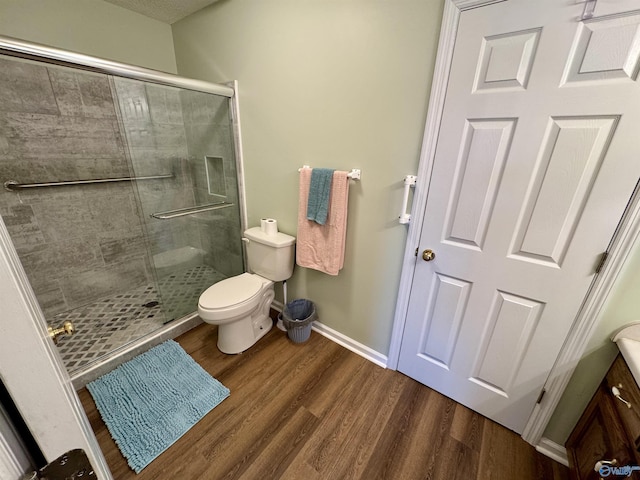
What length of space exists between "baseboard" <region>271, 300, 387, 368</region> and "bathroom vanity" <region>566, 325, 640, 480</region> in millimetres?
936

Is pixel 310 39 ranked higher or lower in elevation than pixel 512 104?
higher

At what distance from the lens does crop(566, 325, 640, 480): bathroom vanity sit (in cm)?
82

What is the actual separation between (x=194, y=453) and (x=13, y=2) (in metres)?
2.78

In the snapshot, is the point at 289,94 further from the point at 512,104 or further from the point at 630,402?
the point at 630,402

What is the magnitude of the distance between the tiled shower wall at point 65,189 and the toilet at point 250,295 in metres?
1.21

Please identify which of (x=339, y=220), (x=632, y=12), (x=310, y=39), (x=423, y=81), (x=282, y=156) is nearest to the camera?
(x=632, y=12)

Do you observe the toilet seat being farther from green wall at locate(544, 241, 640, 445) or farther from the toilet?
green wall at locate(544, 241, 640, 445)

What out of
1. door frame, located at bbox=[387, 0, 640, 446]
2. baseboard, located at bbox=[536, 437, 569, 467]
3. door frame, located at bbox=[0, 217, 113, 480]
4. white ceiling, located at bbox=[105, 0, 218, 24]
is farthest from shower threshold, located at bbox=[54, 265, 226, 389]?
baseboard, located at bbox=[536, 437, 569, 467]

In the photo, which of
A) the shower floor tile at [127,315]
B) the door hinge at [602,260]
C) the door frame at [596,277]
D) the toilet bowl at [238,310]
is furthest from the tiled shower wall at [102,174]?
the door hinge at [602,260]

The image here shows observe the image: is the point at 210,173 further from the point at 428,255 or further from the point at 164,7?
the point at 428,255

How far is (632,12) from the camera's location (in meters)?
0.82

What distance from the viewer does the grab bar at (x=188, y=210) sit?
2159 millimetres

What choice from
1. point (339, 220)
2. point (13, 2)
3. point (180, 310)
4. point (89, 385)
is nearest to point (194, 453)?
point (89, 385)

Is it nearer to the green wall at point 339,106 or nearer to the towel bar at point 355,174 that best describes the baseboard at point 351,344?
the green wall at point 339,106
